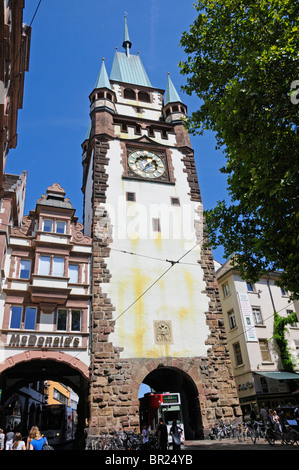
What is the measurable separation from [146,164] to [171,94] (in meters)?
9.16

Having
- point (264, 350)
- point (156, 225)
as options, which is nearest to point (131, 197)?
point (156, 225)

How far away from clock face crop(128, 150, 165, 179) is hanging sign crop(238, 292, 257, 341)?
39.4 ft

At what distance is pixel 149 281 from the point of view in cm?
2075

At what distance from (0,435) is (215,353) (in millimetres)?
11022

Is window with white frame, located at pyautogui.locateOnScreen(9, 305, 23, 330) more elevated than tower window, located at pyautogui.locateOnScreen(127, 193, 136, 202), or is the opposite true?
tower window, located at pyautogui.locateOnScreen(127, 193, 136, 202)

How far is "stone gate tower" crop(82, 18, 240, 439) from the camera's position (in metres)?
18.2

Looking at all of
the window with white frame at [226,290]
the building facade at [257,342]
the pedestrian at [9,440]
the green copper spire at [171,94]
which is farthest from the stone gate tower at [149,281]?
the window with white frame at [226,290]

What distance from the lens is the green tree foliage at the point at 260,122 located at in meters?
9.55

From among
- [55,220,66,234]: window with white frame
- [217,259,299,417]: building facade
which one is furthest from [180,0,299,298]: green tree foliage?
[217,259,299,417]: building facade

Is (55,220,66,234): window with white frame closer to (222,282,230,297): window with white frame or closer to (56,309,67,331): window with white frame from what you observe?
(56,309,67,331): window with white frame

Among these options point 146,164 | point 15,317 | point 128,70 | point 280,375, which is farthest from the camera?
point 128,70

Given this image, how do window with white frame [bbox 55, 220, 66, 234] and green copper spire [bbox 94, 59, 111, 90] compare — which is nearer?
window with white frame [bbox 55, 220, 66, 234]

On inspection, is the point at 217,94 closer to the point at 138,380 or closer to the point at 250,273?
the point at 250,273

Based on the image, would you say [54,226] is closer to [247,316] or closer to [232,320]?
[247,316]
